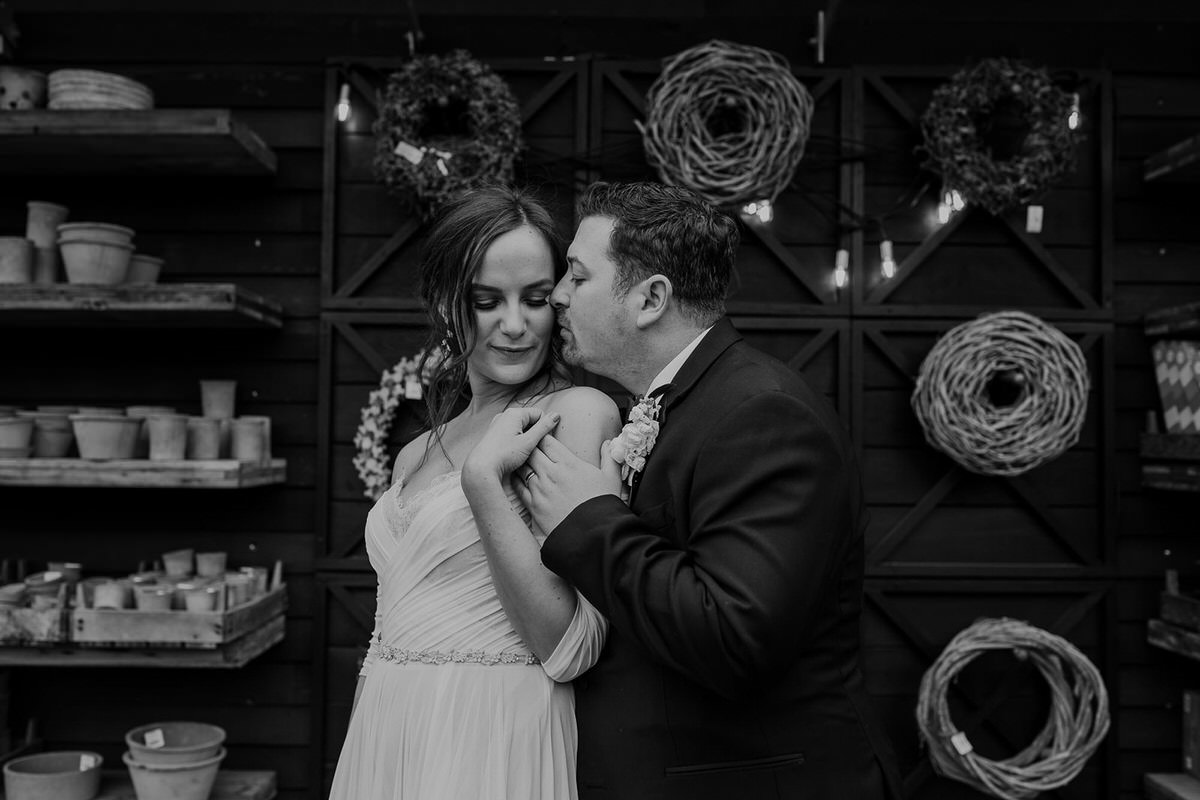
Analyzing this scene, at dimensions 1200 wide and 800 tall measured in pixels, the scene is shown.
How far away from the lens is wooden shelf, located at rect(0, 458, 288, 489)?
307 cm

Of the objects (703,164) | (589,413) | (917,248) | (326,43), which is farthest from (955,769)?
(326,43)

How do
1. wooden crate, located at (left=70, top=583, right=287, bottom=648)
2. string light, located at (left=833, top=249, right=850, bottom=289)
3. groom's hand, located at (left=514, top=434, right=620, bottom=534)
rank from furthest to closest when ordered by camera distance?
1. string light, located at (left=833, top=249, right=850, bottom=289)
2. wooden crate, located at (left=70, top=583, right=287, bottom=648)
3. groom's hand, located at (left=514, top=434, right=620, bottom=534)

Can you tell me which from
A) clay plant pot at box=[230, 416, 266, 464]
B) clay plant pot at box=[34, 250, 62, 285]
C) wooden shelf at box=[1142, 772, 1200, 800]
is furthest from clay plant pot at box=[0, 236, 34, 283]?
wooden shelf at box=[1142, 772, 1200, 800]

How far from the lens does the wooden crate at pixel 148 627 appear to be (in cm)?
293

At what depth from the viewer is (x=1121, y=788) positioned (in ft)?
11.2

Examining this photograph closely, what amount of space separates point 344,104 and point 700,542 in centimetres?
256

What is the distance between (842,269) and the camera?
11.2ft

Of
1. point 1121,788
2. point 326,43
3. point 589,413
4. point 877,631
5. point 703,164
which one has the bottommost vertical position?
point 1121,788

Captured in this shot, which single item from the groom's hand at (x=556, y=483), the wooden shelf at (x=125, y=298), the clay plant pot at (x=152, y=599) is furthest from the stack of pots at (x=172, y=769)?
the groom's hand at (x=556, y=483)

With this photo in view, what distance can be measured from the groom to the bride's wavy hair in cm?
15

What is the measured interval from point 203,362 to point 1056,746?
10.3ft

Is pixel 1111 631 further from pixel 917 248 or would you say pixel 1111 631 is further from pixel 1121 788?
pixel 917 248

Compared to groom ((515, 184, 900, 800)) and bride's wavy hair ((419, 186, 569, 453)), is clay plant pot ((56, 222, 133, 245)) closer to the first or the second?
bride's wavy hair ((419, 186, 569, 453))

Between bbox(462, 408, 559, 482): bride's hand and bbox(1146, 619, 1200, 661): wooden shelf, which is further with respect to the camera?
bbox(1146, 619, 1200, 661): wooden shelf
